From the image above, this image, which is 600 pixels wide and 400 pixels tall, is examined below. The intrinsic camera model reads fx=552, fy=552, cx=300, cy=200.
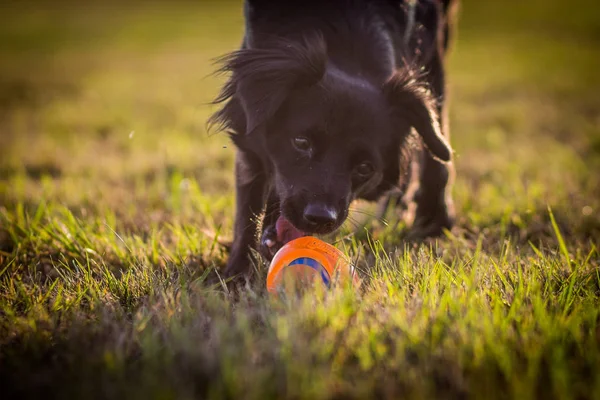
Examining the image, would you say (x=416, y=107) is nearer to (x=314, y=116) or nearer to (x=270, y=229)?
(x=314, y=116)

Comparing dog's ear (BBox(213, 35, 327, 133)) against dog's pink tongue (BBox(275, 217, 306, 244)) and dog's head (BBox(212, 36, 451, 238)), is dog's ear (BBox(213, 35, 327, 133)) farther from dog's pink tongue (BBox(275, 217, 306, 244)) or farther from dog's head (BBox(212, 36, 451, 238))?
dog's pink tongue (BBox(275, 217, 306, 244))

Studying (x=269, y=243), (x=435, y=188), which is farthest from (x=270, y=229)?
(x=435, y=188)

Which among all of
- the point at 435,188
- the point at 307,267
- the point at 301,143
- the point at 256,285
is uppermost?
the point at 301,143

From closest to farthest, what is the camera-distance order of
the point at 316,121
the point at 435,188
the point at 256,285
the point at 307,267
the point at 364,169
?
1. the point at 307,267
2. the point at 256,285
3. the point at 316,121
4. the point at 364,169
5. the point at 435,188

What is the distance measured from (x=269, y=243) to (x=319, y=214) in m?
0.37

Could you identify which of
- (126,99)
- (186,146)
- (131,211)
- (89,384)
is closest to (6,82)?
(126,99)

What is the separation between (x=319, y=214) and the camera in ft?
7.49

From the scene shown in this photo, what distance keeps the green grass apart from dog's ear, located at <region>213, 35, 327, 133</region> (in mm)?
387

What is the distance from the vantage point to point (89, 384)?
4.62 ft

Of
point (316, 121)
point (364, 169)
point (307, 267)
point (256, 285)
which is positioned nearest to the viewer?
point (307, 267)

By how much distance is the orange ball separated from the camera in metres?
2.03

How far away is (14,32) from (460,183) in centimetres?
1862

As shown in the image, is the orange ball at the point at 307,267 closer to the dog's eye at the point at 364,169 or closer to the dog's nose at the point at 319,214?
the dog's nose at the point at 319,214

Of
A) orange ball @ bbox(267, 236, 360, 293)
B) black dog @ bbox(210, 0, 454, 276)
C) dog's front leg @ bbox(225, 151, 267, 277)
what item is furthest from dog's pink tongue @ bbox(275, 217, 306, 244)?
orange ball @ bbox(267, 236, 360, 293)
